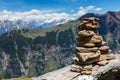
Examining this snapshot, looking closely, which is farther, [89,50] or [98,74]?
[89,50]

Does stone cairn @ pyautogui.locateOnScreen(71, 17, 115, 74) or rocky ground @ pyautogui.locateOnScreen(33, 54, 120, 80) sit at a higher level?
stone cairn @ pyautogui.locateOnScreen(71, 17, 115, 74)

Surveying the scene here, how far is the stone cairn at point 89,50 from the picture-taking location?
1484 inches

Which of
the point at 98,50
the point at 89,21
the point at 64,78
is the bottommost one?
the point at 64,78

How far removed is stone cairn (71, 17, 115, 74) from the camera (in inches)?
1484

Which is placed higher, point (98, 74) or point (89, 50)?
point (89, 50)

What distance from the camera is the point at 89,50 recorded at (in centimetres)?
3831

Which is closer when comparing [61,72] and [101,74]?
[101,74]

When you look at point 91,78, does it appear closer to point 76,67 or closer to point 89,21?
point 76,67

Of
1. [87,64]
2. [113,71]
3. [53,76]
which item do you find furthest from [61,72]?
[113,71]

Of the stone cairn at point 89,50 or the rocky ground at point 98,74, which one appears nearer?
the rocky ground at point 98,74

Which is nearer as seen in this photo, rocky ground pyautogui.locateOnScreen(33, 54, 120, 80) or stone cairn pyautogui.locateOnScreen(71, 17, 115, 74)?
rocky ground pyautogui.locateOnScreen(33, 54, 120, 80)

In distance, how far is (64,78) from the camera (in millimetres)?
A: 37344

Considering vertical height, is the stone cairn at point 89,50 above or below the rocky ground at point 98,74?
above

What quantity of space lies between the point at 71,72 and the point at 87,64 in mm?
2453
